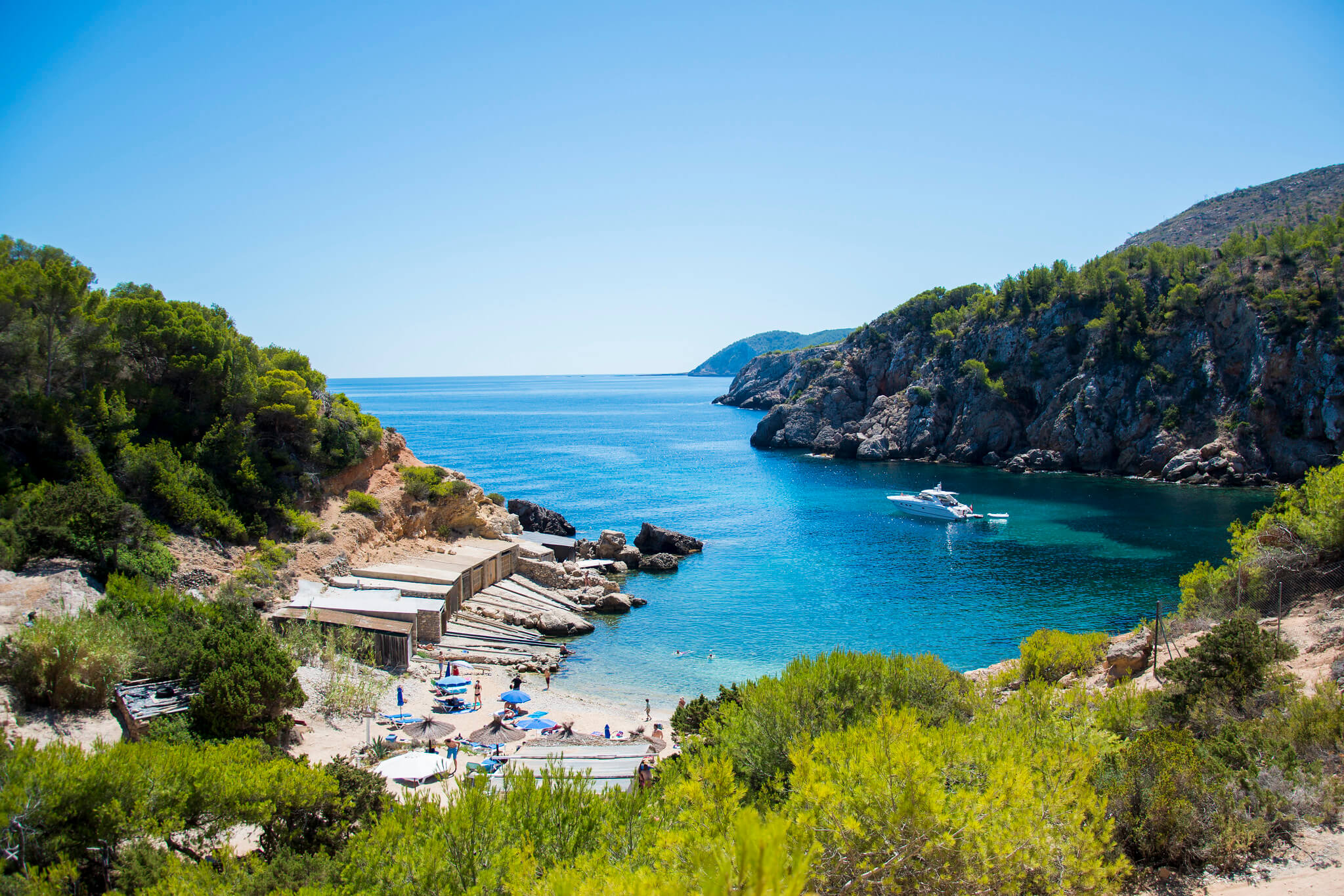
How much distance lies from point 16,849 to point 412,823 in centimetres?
503

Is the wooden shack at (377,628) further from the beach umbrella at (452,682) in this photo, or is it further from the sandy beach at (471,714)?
the beach umbrella at (452,682)

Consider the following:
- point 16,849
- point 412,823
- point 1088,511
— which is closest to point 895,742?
point 412,823

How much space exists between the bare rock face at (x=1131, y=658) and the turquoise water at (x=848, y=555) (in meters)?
10.3

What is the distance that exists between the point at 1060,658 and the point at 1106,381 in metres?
69.5

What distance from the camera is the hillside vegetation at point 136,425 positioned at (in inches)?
933

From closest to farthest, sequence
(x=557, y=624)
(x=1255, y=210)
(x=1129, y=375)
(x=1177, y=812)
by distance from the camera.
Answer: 1. (x=1177, y=812)
2. (x=557, y=624)
3. (x=1129, y=375)
4. (x=1255, y=210)

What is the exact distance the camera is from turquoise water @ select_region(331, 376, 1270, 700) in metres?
32.8

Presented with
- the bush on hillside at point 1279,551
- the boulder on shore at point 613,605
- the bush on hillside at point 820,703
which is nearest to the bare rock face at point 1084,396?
the boulder on shore at point 613,605

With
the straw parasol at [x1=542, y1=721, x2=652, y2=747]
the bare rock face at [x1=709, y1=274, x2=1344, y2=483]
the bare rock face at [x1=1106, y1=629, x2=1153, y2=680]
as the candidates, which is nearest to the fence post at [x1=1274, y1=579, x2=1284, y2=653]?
the bare rock face at [x1=1106, y1=629, x2=1153, y2=680]

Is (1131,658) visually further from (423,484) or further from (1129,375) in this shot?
(1129,375)

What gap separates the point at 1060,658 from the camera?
1975cm

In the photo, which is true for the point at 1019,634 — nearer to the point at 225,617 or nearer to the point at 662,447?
the point at 225,617

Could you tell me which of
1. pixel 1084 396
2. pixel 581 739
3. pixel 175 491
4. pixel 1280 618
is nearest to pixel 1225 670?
pixel 1280 618

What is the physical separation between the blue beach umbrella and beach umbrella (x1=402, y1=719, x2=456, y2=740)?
2.11 metres
